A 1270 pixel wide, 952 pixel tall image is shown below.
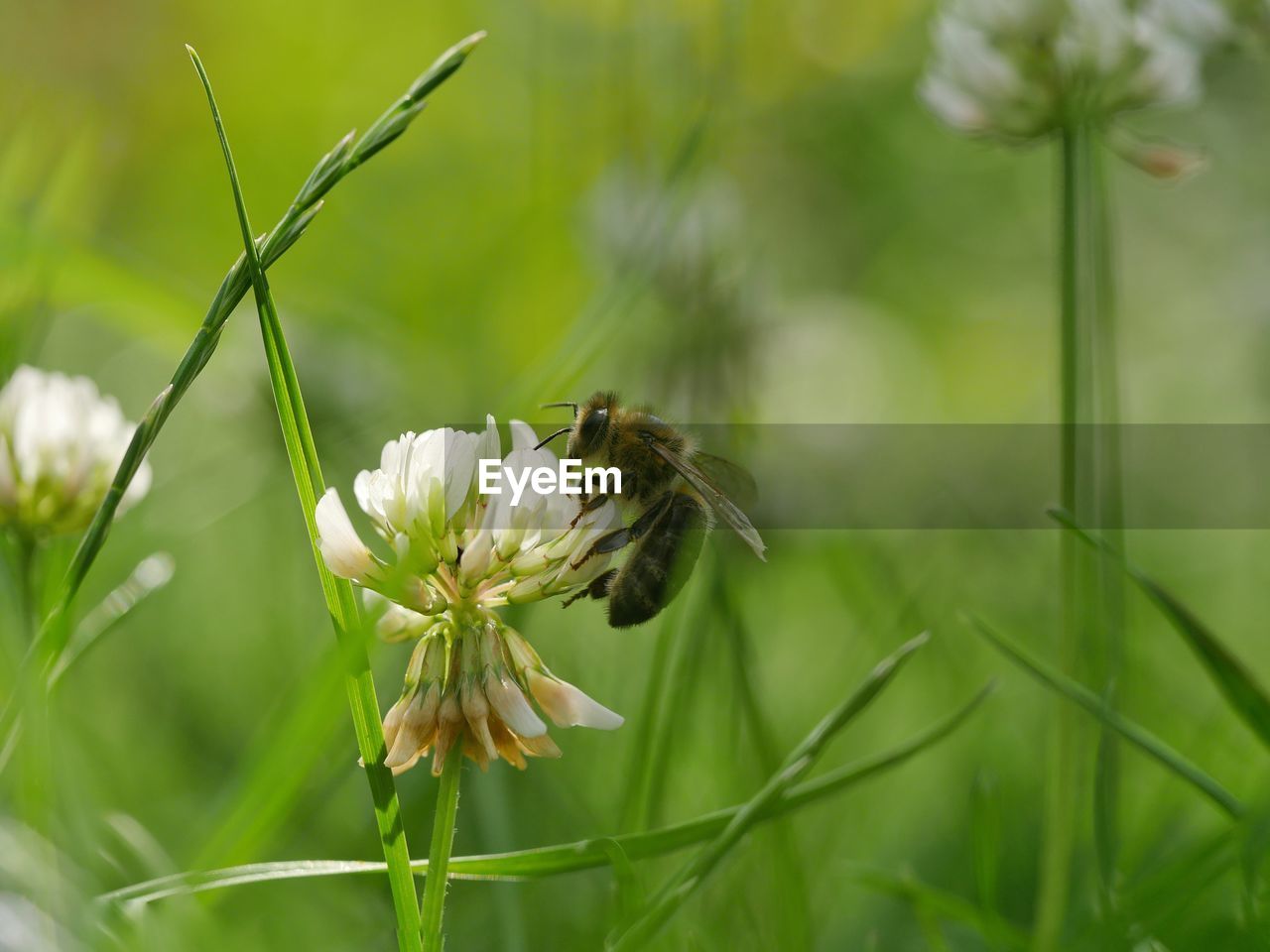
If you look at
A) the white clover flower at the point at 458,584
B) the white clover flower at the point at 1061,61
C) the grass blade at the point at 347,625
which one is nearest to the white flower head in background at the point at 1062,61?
the white clover flower at the point at 1061,61

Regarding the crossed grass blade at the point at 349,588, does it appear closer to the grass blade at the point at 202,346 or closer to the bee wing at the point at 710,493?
the grass blade at the point at 202,346

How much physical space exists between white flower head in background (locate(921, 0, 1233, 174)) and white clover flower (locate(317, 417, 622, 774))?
705 millimetres

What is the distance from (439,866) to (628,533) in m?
0.39

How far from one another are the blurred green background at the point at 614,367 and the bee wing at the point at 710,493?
0.09 metres

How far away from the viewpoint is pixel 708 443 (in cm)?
163

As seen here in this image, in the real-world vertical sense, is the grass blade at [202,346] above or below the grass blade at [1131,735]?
above

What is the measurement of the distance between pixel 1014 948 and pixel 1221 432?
229 centimetres

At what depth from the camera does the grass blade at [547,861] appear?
632 mm

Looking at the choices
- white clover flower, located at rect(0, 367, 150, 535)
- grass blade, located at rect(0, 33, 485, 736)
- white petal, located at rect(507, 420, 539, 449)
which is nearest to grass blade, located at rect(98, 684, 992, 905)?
grass blade, located at rect(0, 33, 485, 736)

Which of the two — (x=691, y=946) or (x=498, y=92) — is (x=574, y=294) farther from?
(x=691, y=946)

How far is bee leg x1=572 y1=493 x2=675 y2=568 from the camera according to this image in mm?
781

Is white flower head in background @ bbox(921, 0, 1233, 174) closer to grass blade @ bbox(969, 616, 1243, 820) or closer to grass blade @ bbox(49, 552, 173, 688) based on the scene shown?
grass blade @ bbox(969, 616, 1243, 820)

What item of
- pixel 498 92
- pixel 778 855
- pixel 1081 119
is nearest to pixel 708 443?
pixel 1081 119

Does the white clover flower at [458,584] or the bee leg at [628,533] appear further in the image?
the bee leg at [628,533]
